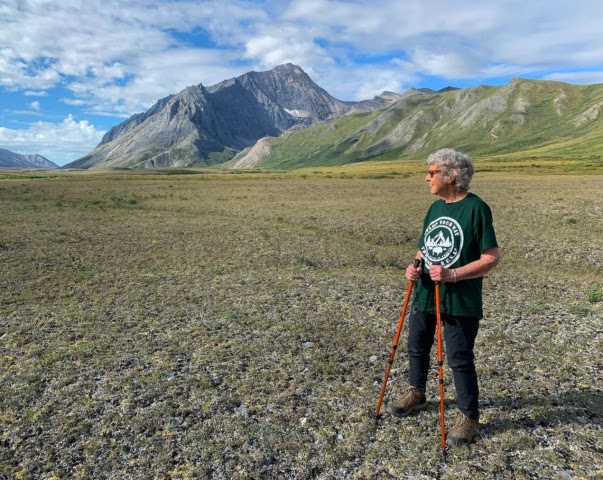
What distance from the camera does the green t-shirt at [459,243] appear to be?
6.49m

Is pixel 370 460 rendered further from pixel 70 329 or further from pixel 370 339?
pixel 70 329

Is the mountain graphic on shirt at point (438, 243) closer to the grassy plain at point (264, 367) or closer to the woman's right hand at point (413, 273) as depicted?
the woman's right hand at point (413, 273)

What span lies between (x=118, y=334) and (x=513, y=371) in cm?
998

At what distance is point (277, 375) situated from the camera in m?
9.48

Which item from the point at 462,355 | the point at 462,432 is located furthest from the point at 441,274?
the point at 462,432

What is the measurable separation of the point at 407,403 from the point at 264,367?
3.46 meters

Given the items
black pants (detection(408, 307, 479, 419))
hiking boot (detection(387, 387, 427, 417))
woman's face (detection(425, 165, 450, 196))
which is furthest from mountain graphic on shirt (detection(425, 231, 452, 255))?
hiking boot (detection(387, 387, 427, 417))

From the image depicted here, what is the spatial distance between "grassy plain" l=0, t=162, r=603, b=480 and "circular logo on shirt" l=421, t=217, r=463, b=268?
10.0 ft

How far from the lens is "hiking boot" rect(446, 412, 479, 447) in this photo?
6.92 m

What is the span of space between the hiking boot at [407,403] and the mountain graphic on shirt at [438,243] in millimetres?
2684

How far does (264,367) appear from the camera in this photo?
9.87 m

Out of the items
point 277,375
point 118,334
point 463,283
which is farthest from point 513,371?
point 118,334

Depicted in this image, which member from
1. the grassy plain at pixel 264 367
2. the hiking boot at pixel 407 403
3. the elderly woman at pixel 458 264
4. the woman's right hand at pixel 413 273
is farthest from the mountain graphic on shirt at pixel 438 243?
the grassy plain at pixel 264 367

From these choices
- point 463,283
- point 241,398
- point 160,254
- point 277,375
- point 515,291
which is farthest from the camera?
point 160,254
